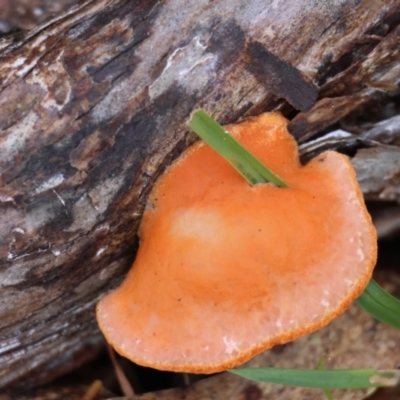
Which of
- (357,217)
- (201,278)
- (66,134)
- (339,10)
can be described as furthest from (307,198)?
(66,134)

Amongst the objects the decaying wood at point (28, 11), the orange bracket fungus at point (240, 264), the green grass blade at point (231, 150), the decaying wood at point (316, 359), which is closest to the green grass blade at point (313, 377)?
the orange bracket fungus at point (240, 264)

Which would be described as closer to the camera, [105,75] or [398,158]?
[105,75]

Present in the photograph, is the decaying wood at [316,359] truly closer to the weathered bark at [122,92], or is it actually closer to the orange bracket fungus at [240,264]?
the orange bracket fungus at [240,264]

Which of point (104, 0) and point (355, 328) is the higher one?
point (104, 0)

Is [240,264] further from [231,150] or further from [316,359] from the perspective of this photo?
[316,359]

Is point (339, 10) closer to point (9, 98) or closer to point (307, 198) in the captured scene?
point (307, 198)

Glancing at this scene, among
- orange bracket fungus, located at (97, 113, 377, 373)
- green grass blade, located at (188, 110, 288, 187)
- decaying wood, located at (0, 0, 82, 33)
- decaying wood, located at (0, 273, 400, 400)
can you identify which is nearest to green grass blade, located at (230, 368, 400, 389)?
orange bracket fungus, located at (97, 113, 377, 373)
